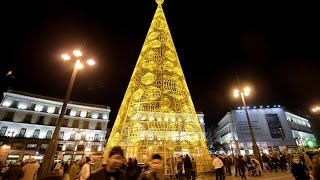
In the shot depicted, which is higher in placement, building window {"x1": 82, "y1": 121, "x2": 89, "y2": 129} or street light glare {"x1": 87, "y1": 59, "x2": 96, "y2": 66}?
building window {"x1": 82, "y1": 121, "x2": 89, "y2": 129}

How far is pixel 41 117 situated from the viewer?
119 ft

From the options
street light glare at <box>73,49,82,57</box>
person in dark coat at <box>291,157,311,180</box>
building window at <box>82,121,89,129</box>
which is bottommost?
person in dark coat at <box>291,157,311,180</box>

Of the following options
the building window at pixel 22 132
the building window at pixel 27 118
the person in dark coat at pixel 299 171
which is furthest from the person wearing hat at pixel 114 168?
the building window at pixel 27 118

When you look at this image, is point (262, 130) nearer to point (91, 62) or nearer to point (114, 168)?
point (91, 62)

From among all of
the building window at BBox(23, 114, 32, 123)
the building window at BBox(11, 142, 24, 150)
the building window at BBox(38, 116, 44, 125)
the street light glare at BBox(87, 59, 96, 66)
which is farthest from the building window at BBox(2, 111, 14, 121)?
the street light glare at BBox(87, 59, 96, 66)

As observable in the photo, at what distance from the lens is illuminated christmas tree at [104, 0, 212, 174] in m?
8.80

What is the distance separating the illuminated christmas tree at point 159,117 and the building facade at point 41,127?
22636 millimetres

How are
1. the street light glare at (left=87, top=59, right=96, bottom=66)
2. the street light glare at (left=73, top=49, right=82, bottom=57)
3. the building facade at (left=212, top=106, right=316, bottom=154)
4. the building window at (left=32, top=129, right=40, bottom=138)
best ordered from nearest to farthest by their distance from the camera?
the street light glare at (left=73, top=49, right=82, bottom=57), the street light glare at (left=87, top=59, right=96, bottom=66), the building window at (left=32, top=129, right=40, bottom=138), the building facade at (left=212, top=106, right=316, bottom=154)

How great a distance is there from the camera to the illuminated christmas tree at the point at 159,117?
8805 millimetres

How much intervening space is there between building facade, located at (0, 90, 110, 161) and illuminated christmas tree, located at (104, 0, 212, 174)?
22.6 m

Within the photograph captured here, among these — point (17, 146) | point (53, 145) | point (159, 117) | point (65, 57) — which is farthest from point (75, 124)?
point (53, 145)

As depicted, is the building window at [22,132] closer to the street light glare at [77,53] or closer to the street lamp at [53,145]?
the street lamp at [53,145]

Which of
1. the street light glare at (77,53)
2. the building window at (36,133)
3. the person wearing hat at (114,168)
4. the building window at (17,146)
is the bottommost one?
the person wearing hat at (114,168)

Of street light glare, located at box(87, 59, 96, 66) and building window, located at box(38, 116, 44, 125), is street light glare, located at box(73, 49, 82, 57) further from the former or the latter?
building window, located at box(38, 116, 44, 125)
